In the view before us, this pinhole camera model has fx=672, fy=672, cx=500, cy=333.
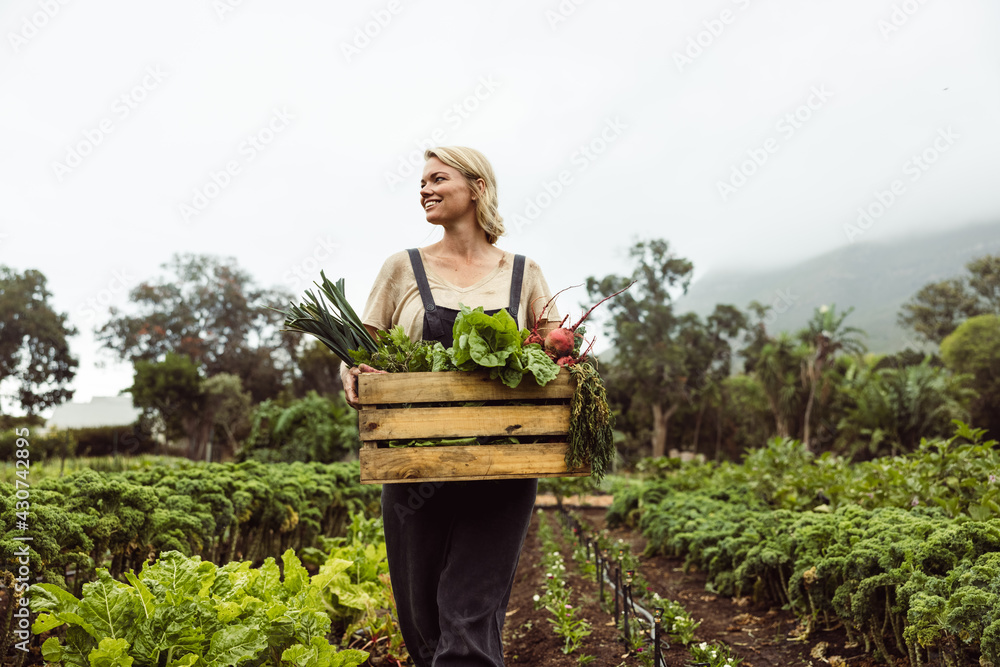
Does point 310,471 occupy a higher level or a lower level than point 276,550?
higher

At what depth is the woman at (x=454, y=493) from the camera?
1.96 meters

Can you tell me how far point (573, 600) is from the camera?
16.3 feet

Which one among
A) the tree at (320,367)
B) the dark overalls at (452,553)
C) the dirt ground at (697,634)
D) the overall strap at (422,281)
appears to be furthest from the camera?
the tree at (320,367)

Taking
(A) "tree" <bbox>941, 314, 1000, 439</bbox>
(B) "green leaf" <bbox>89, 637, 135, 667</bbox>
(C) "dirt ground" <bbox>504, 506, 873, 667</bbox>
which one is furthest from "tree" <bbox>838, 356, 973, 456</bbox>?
(B) "green leaf" <bbox>89, 637, 135, 667</bbox>

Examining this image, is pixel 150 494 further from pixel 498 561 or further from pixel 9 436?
pixel 9 436

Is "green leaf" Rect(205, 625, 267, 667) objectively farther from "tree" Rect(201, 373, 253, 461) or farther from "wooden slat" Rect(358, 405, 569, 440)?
"tree" Rect(201, 373, 253, 461)

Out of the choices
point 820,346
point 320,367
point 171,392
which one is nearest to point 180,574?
point 171,392

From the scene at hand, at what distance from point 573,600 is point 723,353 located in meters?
30.2

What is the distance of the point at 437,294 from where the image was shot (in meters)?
2.23

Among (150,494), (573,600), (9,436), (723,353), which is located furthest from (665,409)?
(150,494)

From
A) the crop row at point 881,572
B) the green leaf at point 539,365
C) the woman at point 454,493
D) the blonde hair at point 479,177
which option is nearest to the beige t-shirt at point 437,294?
the woman at point 454,493

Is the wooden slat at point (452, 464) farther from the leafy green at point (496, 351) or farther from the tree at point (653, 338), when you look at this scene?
the tree at point (653, 338)

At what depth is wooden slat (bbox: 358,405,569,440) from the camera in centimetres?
186

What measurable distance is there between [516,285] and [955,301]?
160ft
